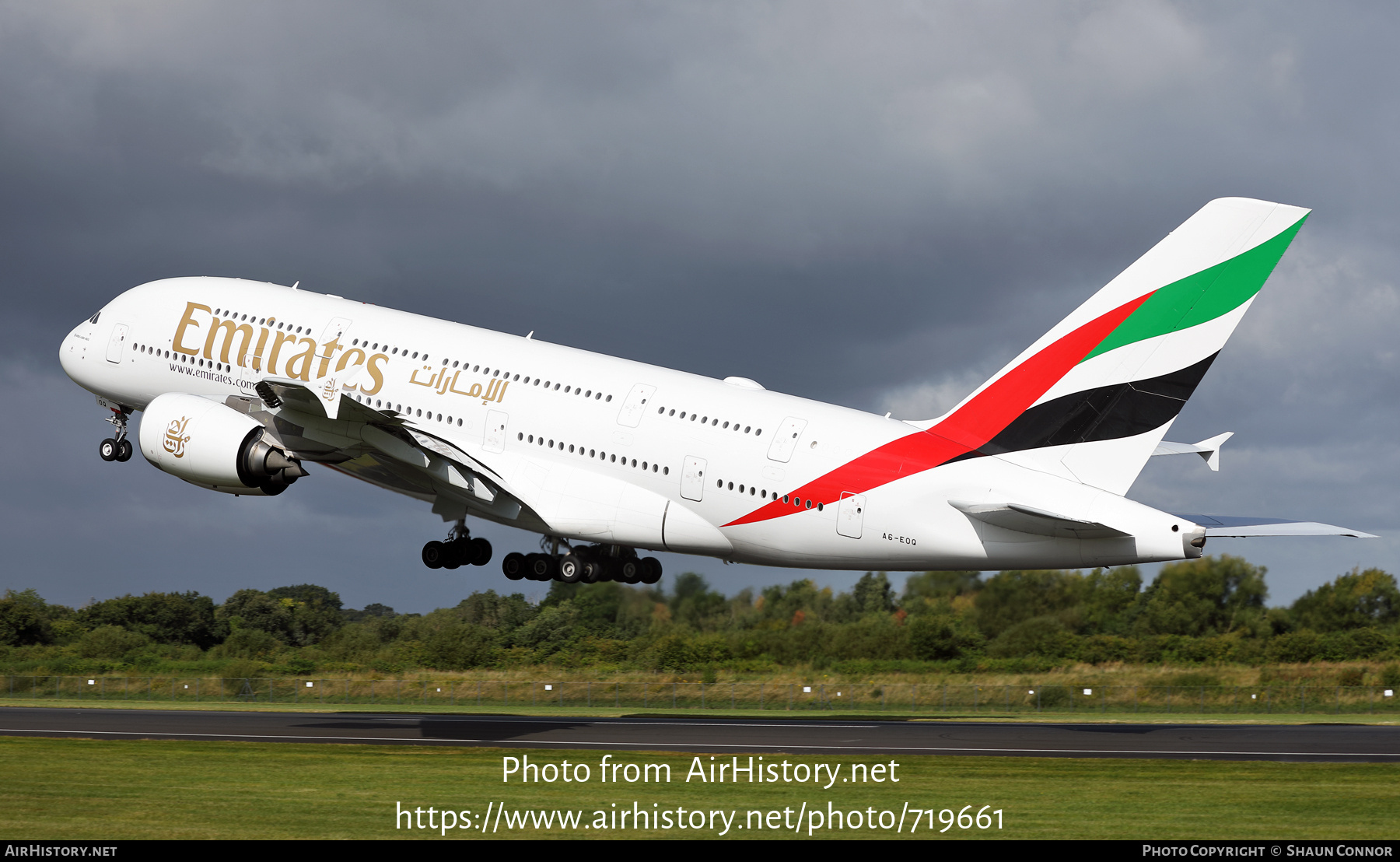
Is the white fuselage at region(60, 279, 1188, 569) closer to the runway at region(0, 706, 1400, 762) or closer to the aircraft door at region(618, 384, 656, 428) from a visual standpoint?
the aircraft door at region(618, 384, 656, 428)

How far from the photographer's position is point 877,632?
221 feet

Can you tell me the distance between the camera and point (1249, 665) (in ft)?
224

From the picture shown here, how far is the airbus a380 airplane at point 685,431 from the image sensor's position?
33281 mm

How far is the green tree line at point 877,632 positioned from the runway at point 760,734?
1021 centimetres

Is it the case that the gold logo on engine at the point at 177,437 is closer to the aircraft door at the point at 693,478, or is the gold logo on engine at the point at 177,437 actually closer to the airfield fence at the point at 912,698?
the aircraft door at the point at 693,478

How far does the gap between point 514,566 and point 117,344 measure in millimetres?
15613

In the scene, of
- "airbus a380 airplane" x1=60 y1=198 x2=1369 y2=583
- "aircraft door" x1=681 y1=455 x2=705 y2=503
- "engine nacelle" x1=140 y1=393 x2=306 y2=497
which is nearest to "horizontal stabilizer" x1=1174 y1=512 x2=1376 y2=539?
"airbus a380 airplane" x1=60 y1=198 x2=1369 y2=583

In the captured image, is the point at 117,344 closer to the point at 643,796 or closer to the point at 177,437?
A: the point at 177,437

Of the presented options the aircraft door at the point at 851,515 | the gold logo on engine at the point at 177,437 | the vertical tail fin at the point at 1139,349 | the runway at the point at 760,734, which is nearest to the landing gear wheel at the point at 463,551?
the runway at the point at 760,734

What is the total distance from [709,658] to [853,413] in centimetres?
2913

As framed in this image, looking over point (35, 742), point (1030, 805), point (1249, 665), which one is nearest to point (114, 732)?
point (35, 742)

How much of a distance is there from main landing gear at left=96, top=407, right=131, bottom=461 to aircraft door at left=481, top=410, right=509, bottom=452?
1569 cm

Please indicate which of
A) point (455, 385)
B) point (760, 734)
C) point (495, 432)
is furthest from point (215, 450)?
A: point (760, 734)

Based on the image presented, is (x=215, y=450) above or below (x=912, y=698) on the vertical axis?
above
